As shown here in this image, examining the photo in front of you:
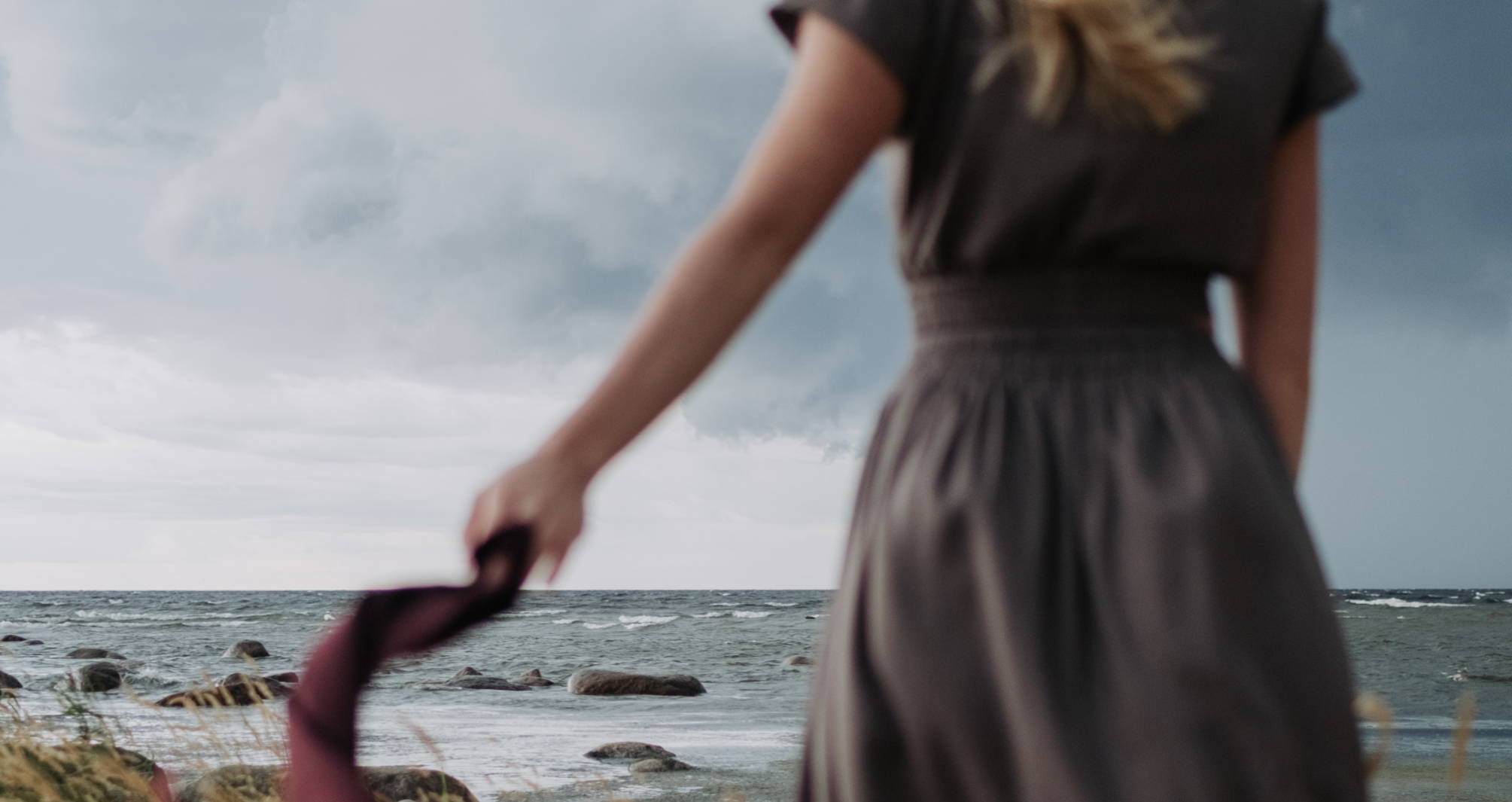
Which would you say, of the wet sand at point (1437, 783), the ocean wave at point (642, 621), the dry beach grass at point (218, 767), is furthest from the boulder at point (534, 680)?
the ocean wave at point (642, 621)

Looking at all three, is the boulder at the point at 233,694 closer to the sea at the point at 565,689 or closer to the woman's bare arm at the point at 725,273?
the sea at the point at 565,689

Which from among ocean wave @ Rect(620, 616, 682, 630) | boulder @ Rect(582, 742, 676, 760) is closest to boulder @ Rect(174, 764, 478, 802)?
boulder @ Rect(582, 742, 676, 760)

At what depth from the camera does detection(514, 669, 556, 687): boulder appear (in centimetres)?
1866

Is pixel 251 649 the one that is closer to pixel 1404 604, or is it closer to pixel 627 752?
pixel 627 752

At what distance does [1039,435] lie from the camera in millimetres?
1191

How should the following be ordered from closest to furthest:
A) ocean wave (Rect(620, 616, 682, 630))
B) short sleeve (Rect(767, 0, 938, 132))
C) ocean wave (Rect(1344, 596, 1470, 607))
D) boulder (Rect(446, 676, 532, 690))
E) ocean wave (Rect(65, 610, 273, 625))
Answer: short sleeve (Rect(767, 0, 938, 132)) → boulder (Rect(446, 676, 532, 690)) → ocean wave (Rect(620, 616, 682, 630)) → ocean wave (Rect(1344, 596, 1470, 607)) → ocean wave (Rect(65, 610, 273, 625))

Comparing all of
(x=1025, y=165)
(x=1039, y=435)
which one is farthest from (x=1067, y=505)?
(x=1025, y=165)

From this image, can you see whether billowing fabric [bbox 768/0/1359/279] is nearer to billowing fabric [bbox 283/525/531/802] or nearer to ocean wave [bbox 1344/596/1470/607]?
billowing fabric [bbox 283/525/531/802]

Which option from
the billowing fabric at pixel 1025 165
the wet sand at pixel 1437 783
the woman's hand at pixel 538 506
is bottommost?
the wet sand at pixel 1437 783

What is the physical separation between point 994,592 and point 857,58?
49 cm

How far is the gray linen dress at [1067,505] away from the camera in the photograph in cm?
113

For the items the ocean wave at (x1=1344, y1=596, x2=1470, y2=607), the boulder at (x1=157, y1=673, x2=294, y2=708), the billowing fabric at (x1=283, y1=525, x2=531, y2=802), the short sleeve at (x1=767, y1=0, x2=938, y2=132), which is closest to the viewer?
the billowing fabric at (x1=283, y1=525, x2=531, y2=802)

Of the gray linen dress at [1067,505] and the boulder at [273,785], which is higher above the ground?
the gray linen dress at [1067,505]

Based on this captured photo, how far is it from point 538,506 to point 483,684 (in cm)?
1771
